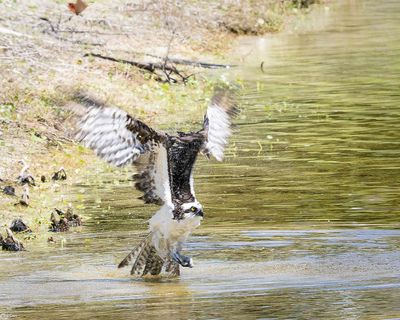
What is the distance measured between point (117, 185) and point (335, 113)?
5474 millimetres

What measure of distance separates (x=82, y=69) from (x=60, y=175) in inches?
197

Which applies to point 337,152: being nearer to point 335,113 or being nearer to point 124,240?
point 335,113

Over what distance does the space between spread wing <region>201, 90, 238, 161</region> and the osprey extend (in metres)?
0.01

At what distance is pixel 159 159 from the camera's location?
10.5 metres

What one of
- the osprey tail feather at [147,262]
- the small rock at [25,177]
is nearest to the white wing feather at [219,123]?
the osprey tail feather at [147,262]

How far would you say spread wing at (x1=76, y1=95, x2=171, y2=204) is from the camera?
1029cm

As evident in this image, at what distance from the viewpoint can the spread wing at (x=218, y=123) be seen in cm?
1070

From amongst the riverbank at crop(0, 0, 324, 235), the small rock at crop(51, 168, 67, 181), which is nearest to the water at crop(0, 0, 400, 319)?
the small rock at crop(51, 168, 67, 181)

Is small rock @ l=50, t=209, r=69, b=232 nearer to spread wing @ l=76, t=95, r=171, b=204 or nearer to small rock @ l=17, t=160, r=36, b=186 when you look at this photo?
small rock @ l=17, t=160, r=36, b=186

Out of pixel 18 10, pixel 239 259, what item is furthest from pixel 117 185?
pixel 18 10

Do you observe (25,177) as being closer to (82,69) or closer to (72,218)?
(72,218)

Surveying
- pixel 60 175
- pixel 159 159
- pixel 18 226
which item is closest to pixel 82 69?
pixel 60 175

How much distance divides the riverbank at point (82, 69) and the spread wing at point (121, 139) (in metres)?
0.28

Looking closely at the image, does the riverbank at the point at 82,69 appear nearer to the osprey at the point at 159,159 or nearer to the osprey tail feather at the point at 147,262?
the osprey at the point at 159,159
